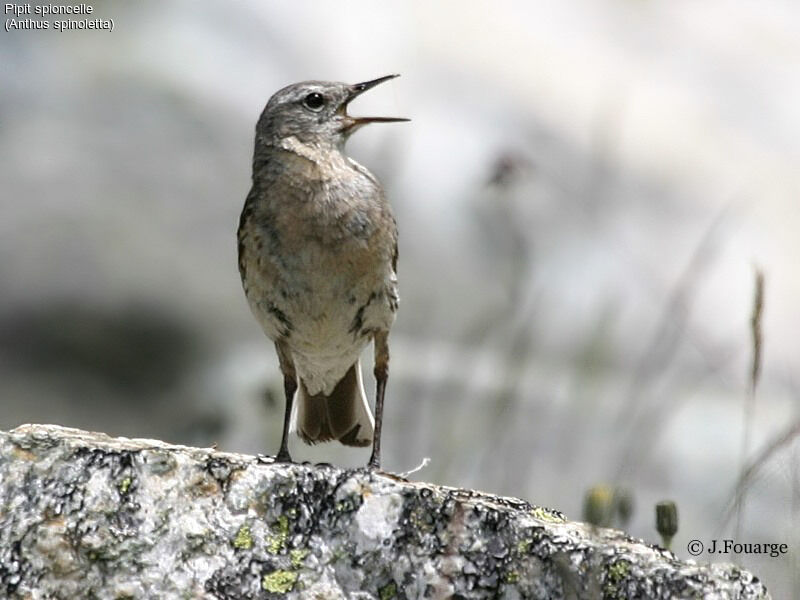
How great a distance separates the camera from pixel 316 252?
6246 millimetres

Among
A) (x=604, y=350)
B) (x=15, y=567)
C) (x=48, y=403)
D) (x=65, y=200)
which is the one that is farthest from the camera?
(x=65, y=200)

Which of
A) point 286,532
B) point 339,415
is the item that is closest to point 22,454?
→ point 286,532

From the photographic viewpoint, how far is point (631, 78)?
13891 mm

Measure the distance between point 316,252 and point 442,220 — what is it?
5350 millimetres

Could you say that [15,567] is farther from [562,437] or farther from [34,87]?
[34,87]

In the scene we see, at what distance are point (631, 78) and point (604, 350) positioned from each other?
10.3 m

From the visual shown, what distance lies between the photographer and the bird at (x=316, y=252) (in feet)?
20.5

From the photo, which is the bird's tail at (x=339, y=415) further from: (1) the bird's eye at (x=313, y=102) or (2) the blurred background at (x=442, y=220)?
(1) the bird's eye at (x=313, y=102)

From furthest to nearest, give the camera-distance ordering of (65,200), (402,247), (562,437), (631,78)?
1. (631,78)
2. (402,247)
3. (65,200)
4. (562,437)

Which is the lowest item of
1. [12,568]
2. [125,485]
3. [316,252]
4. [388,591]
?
[388,591]

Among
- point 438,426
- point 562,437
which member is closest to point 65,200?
point 438,426

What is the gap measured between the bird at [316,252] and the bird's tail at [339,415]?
3.1 inches

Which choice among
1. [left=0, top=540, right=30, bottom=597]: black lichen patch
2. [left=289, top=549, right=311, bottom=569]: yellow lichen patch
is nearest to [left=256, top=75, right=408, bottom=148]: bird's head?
[left=289, top=549, right=311, bottom=569]: yellow lichen patch

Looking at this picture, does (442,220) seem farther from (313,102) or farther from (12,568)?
(12,568)
